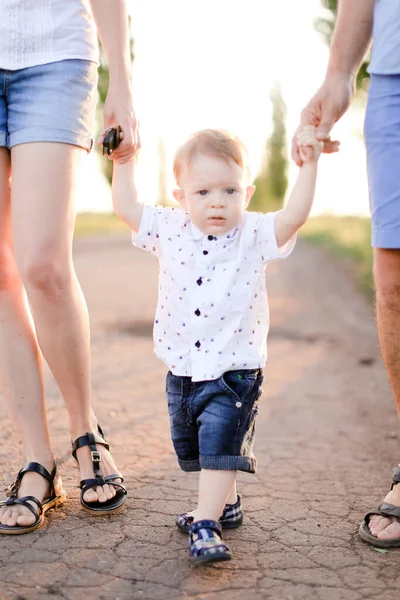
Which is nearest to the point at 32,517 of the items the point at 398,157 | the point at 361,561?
the point at 361,561

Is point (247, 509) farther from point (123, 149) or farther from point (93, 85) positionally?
point (93, 85)

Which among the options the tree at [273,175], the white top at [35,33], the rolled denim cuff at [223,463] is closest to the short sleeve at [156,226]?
the white top at [35,33]

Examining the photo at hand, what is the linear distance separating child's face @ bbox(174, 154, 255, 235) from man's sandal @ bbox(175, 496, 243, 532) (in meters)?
0.88

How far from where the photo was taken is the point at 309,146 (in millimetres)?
2348

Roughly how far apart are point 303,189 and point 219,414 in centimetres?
69

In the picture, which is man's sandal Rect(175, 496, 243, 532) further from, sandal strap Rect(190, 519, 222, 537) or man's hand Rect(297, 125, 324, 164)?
man's hand Rect(297, 125, 324, 164)

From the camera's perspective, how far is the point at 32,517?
251 centimetres

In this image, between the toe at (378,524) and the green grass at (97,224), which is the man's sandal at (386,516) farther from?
the green grass at (97,224)

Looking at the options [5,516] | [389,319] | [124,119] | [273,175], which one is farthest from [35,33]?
[273,175]

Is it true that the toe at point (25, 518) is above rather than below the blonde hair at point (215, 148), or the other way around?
below

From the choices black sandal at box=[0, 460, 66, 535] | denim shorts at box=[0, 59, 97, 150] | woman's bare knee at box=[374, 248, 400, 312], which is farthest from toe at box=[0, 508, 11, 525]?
woman's bare knee at box=[374, 248, 400, 312]

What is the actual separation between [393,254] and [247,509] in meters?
1.03

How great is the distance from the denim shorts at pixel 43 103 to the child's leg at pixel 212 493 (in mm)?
1080

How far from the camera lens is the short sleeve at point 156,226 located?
2.49 m
